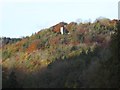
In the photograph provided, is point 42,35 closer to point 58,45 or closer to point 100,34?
point 58,45

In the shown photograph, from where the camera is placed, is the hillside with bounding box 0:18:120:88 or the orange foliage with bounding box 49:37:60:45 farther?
the orange foliage with bounding box 49:37:60:45

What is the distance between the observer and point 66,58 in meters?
55.2

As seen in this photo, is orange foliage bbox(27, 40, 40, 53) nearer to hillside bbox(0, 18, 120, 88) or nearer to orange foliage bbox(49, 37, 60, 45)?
hillside bbox(0, 18, 120, 88)

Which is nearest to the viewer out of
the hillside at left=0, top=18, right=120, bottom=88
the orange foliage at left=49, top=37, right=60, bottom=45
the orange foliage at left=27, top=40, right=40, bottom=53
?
the hillside at left=0, top=18, right=120, bottom=88

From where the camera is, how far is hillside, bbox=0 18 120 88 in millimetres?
25550

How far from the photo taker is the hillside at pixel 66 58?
25550mm

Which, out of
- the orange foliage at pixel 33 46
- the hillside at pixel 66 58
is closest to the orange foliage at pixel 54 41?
the hillside at pixel 66 58

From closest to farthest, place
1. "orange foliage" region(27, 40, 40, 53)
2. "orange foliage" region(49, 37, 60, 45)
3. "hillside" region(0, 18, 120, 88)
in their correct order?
1. "hillside" region(0, 18, 120, 88)
2. "orange foliage" region(49, 37, 60, 45)
3. "orange foliage" region(27, 40, 40, 53)

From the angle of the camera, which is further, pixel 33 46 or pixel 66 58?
pixel 33 46

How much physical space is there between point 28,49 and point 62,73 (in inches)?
1257

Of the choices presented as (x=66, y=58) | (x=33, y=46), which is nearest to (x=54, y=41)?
(x=33, y=46)

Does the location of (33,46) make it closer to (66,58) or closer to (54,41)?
(54,41)

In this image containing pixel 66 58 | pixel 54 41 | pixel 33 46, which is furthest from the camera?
pixel 33 46

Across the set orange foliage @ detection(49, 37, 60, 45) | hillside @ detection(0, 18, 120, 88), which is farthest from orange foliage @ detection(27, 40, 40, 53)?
orange foliage @ detection(49, 37, 60, 45)
